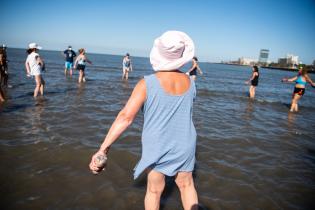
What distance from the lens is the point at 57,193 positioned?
11.1ft

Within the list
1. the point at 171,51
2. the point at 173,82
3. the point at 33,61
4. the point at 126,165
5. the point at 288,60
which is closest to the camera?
the point at 171,51

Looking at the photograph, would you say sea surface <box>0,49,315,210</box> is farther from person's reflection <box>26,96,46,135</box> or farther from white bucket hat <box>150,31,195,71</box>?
white bucket hat <box>150,31,195,71</box>

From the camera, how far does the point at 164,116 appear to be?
2.17 metres

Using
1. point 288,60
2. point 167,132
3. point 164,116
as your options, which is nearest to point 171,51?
point 164,116

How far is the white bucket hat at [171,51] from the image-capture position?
2.04 meters

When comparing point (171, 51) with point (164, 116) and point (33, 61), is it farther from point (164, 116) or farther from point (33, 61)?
point (33, 61)

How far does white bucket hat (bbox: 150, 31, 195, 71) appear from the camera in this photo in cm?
204

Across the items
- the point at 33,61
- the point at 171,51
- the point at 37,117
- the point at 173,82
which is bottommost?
the point at 37,117

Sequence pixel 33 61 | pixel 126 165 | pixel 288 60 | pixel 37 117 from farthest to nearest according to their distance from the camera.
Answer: pixel 288 60 < pixel 33 61 < pixel 37 117 < pixel 126 165

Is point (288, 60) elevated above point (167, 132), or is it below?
above

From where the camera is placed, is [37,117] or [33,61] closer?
[37,117]

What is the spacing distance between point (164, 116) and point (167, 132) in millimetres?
166

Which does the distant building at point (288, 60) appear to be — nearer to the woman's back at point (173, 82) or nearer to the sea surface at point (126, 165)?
the sea surface at point (126, 165)

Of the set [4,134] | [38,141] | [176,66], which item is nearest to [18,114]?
[4,134]
